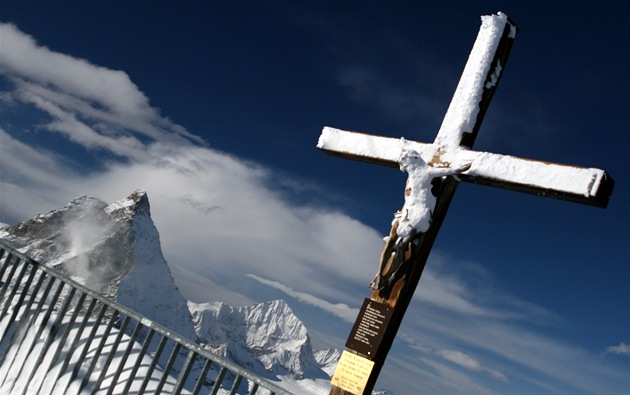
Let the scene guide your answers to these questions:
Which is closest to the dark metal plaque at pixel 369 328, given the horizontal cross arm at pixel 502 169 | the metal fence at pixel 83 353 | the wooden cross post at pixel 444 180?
Result: the wooden cross post at pixel 444 180

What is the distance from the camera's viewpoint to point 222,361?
5.23 metres

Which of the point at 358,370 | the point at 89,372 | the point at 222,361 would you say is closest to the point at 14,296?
the point at 89,372

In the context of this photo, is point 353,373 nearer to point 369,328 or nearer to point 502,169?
point 369,328

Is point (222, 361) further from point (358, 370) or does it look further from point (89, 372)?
point (89, 372)

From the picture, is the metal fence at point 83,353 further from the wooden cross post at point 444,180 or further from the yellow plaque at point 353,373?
the wooden cross post at point 444,180

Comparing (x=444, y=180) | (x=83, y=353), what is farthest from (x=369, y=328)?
(x=83, y=353)

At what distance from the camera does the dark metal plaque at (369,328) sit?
483 cm

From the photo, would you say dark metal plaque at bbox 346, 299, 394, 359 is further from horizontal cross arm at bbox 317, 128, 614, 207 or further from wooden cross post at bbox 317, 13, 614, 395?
horizontal cross arm at bbox 317, 128, 614, 207

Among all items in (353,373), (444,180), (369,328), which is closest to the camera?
(353,373)

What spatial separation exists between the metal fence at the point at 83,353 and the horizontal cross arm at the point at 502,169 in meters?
2.79

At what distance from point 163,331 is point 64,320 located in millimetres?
2486

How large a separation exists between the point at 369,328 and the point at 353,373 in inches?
17.0

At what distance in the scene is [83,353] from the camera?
20.9 feet

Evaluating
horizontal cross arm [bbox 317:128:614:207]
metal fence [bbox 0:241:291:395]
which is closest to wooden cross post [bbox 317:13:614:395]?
horizontal cross arm [bbox 317:128:614:207]
